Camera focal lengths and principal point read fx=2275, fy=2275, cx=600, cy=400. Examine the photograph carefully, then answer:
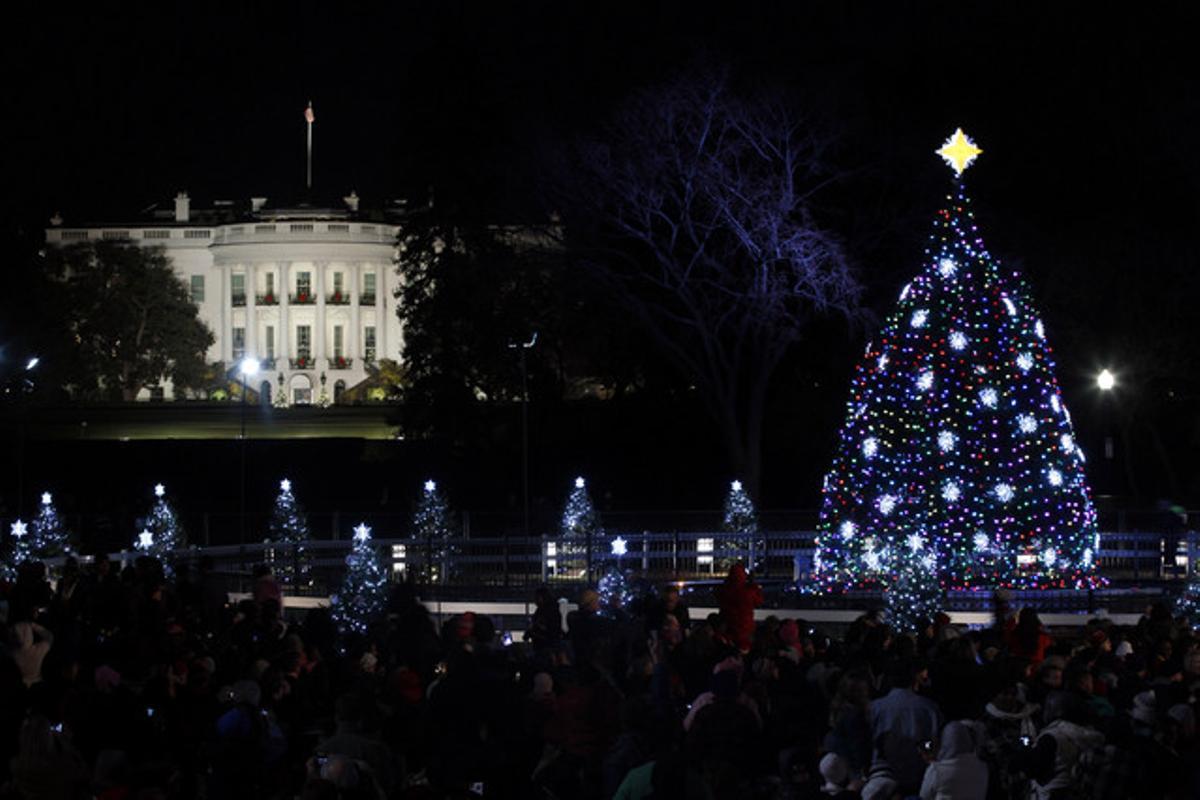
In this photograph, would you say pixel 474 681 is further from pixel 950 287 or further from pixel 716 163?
pixel 716 163

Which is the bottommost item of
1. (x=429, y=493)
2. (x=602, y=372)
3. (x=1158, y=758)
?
(x=1158, y=758)

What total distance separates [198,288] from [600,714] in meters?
125

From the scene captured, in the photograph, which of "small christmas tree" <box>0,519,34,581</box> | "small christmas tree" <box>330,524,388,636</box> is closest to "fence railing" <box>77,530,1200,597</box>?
"small christmas tree" <box>0,519,34,581</box>

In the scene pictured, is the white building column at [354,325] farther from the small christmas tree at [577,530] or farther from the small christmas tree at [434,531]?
the small christmas tree at [577,530]

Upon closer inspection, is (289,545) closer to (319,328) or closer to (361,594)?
(361,594)

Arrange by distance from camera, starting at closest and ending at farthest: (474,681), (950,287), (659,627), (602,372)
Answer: (474,681)
(659,627)
(950,287)
(602,372)

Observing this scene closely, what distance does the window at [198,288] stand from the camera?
440 ft

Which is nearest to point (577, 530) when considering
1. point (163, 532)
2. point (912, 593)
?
point (163, 532)

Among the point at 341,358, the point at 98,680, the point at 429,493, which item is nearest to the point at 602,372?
the point at 429,493

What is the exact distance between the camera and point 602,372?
57.3 metres

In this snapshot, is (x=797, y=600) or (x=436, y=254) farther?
(x=436, y=254)

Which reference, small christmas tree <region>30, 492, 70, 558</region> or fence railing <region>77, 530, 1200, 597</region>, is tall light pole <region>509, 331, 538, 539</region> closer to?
fence railing <region>77, 530, 1200, 597</region>

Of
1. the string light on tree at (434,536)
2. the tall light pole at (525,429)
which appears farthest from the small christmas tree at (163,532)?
the tall light pole at (525,429)

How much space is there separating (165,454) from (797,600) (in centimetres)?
4678
